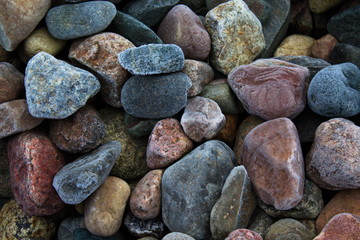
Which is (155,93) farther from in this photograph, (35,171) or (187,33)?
(35,171)

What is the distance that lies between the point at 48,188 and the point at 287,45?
59.2 inches

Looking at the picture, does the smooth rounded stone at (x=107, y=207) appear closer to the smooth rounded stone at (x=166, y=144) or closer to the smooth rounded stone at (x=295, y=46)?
the smooth rounded stone at (x=166, y=144)

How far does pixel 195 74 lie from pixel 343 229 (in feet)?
3.16

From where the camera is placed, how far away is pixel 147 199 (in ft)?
5.97

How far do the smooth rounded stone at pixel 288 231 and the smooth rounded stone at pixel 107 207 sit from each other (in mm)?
659

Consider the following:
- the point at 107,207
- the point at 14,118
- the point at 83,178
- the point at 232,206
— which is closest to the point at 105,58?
the point at 14,118

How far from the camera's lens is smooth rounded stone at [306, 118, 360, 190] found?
1.64m

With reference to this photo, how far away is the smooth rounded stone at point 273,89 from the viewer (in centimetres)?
187

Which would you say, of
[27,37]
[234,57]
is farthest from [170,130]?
[27,37]

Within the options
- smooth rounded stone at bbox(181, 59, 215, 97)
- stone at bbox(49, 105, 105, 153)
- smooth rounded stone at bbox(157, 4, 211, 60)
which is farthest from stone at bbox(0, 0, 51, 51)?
smooth rounded stone at bbox(181, 59, 215, 97)

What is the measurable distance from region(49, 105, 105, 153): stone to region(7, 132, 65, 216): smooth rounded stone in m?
0.06

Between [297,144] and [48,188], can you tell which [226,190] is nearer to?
[297,144]

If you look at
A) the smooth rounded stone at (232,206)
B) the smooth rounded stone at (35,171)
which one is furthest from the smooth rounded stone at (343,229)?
the smooth rounded stone at (35,171)

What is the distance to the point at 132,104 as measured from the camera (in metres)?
1.92
